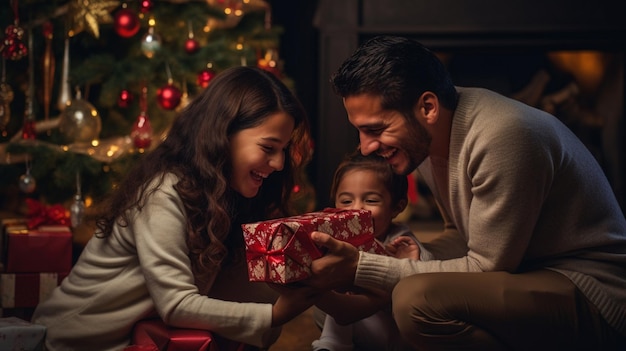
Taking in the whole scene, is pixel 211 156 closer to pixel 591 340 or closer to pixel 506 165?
pixel 506 165

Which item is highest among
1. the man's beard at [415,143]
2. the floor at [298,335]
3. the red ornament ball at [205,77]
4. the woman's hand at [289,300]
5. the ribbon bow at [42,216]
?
the man's beard at [415,143]

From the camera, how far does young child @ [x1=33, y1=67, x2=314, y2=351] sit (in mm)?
1995

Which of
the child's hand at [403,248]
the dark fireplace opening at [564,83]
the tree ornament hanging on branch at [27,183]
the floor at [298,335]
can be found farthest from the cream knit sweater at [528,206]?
the dark fireplace opening at [564,83]

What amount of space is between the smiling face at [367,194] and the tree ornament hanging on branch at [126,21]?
103 cm

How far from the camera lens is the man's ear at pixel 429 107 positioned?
210 centimetres

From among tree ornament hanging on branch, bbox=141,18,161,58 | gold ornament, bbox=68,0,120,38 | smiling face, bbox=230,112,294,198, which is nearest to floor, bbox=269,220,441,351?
smiling face, bbox=230,112,294,198

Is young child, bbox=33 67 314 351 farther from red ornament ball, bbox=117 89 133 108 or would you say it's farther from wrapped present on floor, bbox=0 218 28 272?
red ornament ball, bbox=117 89 133 108

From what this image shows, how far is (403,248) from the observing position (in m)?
2.37

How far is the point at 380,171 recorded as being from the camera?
246 cm

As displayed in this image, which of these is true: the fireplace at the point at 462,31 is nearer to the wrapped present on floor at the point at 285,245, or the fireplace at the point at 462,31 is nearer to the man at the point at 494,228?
the man at the point at 494,228

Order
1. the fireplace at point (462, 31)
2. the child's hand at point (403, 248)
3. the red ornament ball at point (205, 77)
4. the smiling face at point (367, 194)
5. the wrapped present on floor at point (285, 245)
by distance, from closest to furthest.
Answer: the wrapped present on floor at point (285, 245) → the child's hand at point (403, 248) → the smiling face at point (367, 194) → the red ornament ball at point (205, 77) → the fireplace at point (462, 31)

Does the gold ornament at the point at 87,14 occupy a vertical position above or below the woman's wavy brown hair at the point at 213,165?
above

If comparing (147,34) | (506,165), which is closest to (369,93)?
(506,165)

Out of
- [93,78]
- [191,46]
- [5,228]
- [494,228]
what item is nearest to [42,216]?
[5,228]
